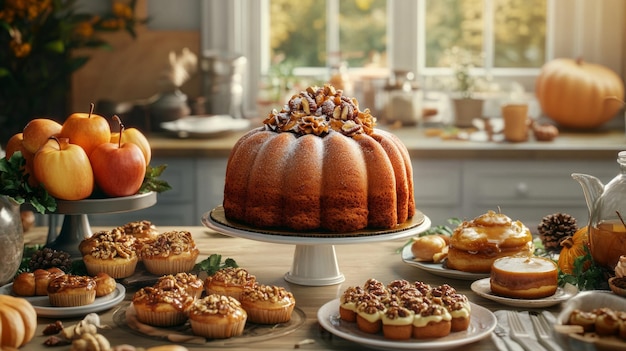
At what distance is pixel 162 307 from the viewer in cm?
148

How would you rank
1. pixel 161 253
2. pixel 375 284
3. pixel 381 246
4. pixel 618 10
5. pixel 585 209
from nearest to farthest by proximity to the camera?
pixel 375 284, pixel 161 253, pixel 381 246, pixel 585 209, pixel 618 10

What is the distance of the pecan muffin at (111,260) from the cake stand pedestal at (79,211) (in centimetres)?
10

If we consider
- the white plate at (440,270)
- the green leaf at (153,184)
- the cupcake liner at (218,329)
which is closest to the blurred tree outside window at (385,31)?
the green leaf at (153,184)

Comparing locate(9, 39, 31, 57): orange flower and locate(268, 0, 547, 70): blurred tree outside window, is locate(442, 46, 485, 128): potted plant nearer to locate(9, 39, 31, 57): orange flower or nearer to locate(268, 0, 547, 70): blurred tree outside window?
locate(268, 0, 547, 70): blurred tree outside window

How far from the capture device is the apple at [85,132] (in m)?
1.89

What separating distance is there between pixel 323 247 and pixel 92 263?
450 mm

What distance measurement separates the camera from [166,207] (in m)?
3.50

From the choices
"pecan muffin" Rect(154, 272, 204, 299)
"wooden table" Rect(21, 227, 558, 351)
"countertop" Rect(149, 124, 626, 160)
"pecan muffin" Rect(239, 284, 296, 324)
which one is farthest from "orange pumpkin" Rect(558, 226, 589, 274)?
"countertop" Rect(149, 124, 626, 160)

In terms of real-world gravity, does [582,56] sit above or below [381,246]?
above

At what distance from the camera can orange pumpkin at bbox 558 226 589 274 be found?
70.9 inches

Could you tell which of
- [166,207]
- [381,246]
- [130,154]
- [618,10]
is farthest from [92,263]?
[618,10]

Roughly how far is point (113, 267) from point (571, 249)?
2.95 ft

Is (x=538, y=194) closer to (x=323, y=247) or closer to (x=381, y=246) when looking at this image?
(x=381, y=246)

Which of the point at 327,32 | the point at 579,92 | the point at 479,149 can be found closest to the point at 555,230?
the point at 479,149
